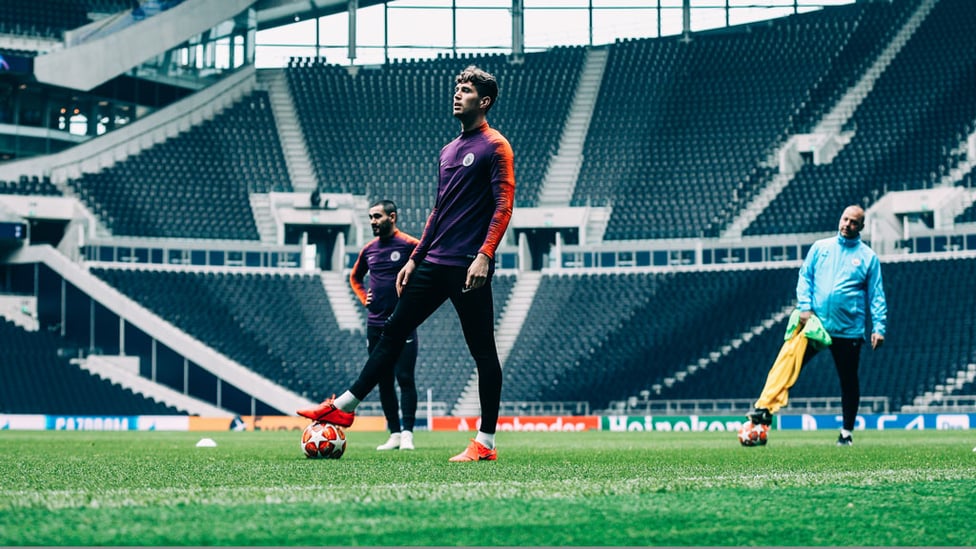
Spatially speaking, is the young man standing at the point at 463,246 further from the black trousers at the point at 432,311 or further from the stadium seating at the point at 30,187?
the stadium seating at the point at 30,187

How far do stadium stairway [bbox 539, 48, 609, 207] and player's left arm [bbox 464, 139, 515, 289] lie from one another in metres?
38.5

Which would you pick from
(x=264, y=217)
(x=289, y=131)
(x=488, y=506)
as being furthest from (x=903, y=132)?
(x=488, y=506)

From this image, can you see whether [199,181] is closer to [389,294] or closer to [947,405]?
[947,405]

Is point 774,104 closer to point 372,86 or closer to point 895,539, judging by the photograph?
point 372,86

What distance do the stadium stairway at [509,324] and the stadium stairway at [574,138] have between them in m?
3.35

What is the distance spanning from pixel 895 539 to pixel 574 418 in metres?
30.4

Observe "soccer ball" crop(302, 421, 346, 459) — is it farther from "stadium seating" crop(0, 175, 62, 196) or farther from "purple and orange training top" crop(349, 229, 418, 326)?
"stadium seating" crop(0, 175, 62, 196)

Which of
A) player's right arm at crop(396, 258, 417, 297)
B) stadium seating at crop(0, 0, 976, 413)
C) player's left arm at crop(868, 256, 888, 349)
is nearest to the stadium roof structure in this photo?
stadium seating at crop(0, 0, 976, 413)

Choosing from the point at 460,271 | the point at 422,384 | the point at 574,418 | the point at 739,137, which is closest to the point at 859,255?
the point at 460,271

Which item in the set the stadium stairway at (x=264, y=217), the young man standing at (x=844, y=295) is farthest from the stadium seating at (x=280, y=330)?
the young man standing at (x=844, y=295)

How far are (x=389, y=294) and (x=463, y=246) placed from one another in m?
3.59

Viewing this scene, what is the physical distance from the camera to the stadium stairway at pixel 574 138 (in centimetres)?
4725

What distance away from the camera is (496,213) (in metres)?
7.91

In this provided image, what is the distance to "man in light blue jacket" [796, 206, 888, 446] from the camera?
37.9ft
